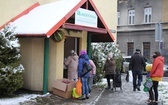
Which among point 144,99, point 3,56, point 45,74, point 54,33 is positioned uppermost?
point 54,33

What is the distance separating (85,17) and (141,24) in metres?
19.9

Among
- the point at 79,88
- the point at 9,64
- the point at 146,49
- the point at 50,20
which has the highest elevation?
the point at 50,20

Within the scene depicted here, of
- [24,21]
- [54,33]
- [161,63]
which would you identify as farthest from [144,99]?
[24,21]

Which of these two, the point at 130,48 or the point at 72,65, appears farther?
the point at 130,48

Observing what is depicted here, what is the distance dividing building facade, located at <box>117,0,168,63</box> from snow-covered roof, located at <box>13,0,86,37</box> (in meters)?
17.8

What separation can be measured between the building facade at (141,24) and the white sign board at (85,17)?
17.3 metres

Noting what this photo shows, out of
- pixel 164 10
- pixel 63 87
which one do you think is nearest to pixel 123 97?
pixel 63 87

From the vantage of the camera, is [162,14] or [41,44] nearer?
[41,44]

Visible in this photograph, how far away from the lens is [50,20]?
33.5 ft

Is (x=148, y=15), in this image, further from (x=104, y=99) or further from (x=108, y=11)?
(x=104, y=99)

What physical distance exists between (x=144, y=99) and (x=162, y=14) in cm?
1990

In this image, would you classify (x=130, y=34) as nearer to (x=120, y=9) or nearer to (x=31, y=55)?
(x=120, y=9)

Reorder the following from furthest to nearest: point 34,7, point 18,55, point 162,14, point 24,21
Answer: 1. point 162,14
2. point 34,7
3. point 24,21
4. point 18,55

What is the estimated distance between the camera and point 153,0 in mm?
29453
